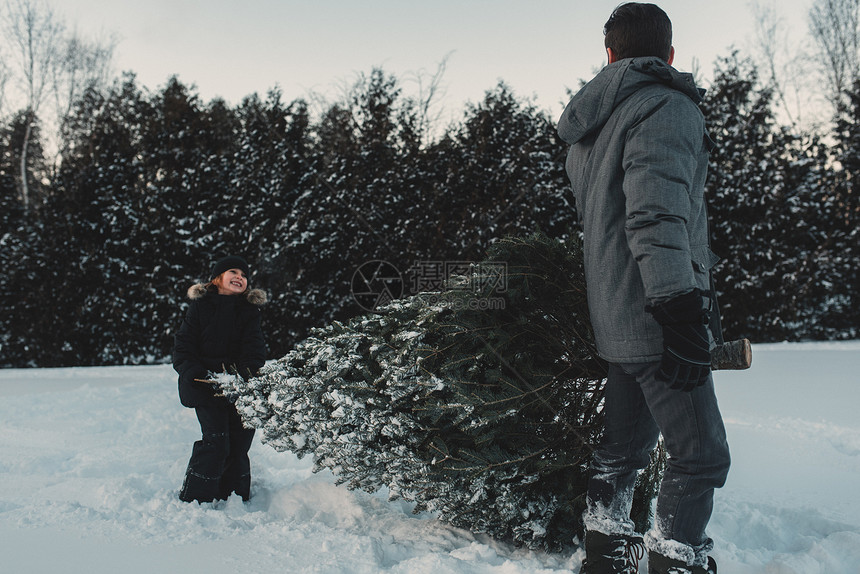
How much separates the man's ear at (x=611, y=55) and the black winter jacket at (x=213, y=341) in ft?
8.47

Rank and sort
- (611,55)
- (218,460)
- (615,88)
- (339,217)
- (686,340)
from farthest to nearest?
(339,217)
(218,460)
(611,55)
(615,88)
(686,340)

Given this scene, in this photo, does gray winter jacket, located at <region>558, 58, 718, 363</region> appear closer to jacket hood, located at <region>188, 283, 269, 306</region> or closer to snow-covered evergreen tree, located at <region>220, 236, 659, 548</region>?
snow-covered evergreen tree, located at <region>220, 236, 659, 548</region>

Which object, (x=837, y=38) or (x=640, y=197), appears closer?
(x=640, y=197)

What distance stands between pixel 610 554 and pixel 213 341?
2.62 m

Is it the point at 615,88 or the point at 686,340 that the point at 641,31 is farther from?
the point at 686,340

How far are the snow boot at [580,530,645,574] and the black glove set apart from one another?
2.19 feet

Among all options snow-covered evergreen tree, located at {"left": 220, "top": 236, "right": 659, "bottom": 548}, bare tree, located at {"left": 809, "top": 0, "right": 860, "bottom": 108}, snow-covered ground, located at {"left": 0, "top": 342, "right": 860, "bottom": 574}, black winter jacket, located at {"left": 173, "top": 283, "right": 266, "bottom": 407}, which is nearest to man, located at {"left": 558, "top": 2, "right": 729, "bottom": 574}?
snow-covered evergreen tree, located at {"left": 220, "top": 236, "right": 659, "bottom": 548}

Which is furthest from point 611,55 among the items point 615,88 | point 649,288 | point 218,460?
point 218,460

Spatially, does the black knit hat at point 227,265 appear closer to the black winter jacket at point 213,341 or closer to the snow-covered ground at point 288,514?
the black winter jacket at point 213,341

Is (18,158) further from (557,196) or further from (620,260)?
(620,260)

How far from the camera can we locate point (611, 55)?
2154 millimetres

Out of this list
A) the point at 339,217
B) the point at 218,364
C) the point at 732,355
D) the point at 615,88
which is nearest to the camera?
the point at 732,355

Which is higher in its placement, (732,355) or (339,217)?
(339,217)

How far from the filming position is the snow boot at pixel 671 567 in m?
1.87
